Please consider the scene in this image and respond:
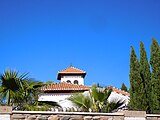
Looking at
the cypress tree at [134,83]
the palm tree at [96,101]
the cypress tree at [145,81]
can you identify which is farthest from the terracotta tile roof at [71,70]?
the palm tree at [96,101]

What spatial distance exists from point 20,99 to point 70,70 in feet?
98.3

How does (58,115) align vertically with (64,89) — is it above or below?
below

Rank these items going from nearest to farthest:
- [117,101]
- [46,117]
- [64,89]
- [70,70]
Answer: [46,117] < [117,101] < [64,89] < [70,70]

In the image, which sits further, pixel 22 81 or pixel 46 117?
pixel 22 81

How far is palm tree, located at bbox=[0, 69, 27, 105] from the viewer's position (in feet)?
32.9

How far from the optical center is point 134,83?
54.1ft

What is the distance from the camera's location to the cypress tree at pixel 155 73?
49.5ft

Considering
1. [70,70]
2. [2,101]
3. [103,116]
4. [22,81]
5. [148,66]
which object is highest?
[70,70]

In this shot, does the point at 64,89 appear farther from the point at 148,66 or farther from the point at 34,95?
the point at 34,95

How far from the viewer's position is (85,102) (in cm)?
999

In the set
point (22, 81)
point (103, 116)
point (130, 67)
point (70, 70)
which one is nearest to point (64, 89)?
point (130, 67)

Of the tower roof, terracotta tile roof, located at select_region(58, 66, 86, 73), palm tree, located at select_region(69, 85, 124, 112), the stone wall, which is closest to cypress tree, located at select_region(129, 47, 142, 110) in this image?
palm tree, located at select_region(69, 85, 124, 112)

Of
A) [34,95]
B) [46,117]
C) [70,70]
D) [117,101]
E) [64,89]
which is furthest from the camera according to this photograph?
[70,70]

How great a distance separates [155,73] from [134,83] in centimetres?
145
